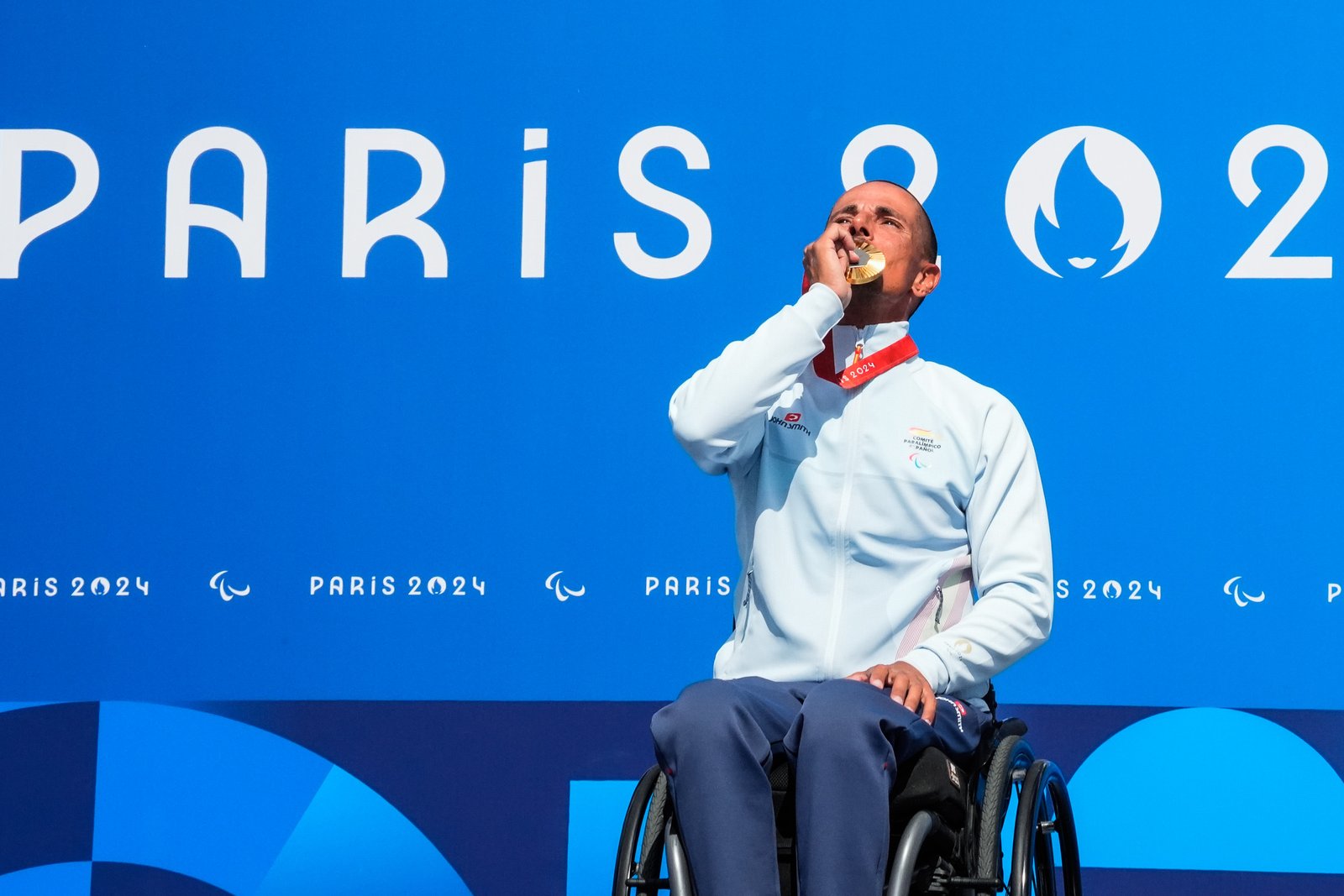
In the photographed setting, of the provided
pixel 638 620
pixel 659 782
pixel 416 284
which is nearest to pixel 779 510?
pixel 659 782

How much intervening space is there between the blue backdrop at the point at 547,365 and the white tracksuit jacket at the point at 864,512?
2.92ft

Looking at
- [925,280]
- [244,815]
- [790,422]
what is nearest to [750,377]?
[790,422]

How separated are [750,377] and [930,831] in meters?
0.62

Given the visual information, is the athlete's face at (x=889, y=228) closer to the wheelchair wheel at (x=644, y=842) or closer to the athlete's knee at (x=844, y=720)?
the athlete's knee at (x=844, y=720)

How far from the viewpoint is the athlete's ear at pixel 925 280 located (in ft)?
7.88

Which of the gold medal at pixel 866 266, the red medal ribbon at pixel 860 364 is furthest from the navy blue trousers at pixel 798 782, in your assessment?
the gold medal at pixel 866 266

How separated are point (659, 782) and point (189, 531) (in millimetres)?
1572

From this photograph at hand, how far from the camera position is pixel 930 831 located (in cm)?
197

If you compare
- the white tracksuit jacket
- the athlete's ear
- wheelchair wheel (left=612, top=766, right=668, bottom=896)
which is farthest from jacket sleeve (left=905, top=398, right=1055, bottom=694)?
wheelchair wheel (left=612, top=766, right=668, bottom=896)

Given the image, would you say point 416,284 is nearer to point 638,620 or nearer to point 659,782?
point 638,620

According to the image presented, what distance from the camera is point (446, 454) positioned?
3.26 metres

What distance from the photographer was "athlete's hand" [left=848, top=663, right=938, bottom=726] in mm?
2016

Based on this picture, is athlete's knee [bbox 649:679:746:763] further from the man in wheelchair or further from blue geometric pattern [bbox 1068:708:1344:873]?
blue geometric pattern [bbox 1068:708:1344:873]

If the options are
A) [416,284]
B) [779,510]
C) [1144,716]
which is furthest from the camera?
[416,284]
